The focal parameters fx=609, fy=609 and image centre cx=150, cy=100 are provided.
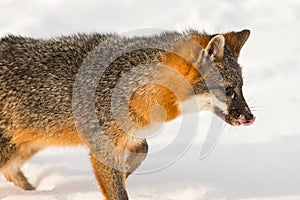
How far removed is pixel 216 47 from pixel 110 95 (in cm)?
157

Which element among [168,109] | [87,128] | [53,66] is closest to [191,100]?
[168,109]

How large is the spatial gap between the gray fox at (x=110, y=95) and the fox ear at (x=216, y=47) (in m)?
0.01

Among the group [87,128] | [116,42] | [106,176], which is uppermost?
[116,42]

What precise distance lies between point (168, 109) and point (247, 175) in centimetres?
196

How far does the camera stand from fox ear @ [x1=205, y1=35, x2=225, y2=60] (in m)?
7.95

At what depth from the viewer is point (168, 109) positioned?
832 cm

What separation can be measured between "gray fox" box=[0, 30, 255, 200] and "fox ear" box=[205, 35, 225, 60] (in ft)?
0.04

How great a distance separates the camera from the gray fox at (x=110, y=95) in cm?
813

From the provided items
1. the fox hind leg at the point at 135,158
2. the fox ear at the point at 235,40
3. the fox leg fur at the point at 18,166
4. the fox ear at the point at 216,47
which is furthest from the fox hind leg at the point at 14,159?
the fox ear at the point at 235,40

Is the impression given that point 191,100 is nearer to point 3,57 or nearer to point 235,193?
point 235,193

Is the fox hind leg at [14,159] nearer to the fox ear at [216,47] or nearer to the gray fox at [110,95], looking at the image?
the gray fox at [110,95]

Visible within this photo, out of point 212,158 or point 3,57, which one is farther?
point 212,158

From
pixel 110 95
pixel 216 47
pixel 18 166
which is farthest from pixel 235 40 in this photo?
pixel 18 166

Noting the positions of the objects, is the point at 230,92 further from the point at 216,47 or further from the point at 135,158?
the point at 135,158
